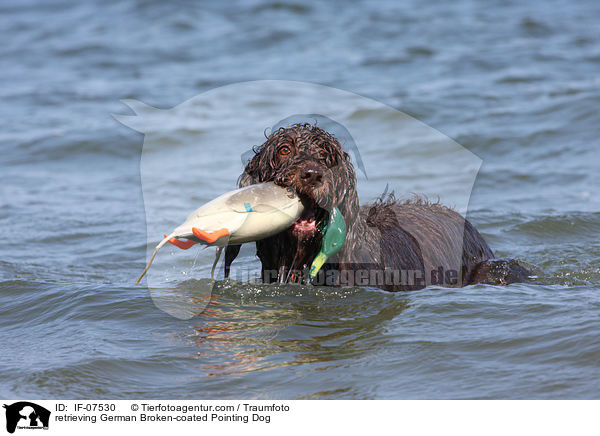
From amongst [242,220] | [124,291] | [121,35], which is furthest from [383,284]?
[121,35]

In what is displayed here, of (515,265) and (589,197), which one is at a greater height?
(589,197)

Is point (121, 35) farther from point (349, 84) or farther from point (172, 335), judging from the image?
point (172, 335)

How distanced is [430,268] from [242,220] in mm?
2013

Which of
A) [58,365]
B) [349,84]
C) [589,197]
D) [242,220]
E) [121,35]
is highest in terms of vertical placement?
[121,35]

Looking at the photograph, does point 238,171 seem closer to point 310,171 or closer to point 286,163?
point 286,163

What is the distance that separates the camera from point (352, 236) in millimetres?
5465

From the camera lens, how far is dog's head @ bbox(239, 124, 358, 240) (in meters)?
5.05

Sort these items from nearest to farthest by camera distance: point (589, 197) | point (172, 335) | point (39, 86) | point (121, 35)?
point (172, 335), point (589, 197), point (39, 86), point (121, 35)

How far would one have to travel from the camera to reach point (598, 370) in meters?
4.61

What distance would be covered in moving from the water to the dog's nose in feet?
3.81
